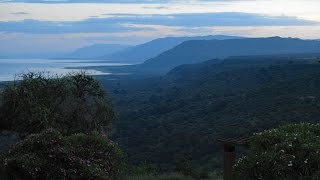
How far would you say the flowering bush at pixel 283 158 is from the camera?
638cm

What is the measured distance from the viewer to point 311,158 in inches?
255

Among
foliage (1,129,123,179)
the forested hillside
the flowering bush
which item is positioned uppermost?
the flowering bush

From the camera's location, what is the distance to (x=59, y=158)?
8766mm

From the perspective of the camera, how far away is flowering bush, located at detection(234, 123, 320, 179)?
20.9ft

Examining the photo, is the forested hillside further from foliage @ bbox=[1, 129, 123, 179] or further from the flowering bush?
the flowering bush

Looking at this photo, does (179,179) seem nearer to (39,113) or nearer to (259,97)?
(39,113)

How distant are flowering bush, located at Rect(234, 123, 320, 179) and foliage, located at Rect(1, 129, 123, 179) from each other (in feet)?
9.89

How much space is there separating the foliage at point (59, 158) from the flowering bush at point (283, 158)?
3014 millimetres

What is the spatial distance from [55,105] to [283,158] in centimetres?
951

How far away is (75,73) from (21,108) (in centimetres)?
220

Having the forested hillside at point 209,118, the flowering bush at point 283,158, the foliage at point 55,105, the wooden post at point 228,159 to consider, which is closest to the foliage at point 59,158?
the wooden post at point 228,159

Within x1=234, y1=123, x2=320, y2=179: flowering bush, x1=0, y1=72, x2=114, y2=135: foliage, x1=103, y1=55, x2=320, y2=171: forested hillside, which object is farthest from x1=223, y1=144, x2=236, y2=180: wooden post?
x1=103, y1=55, x2=320, y2=171: forested hillside

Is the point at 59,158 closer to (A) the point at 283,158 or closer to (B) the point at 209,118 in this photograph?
(A) the point at 283,158

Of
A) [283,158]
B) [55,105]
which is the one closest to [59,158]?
[283,158]
